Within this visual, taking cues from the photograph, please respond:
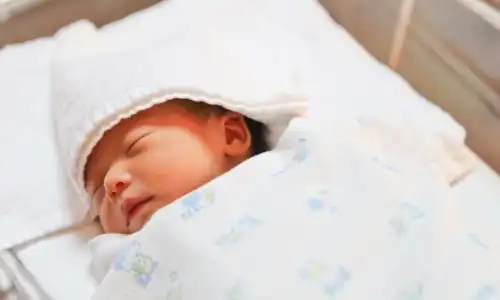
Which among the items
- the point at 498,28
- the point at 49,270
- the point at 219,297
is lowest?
the point at 49,270

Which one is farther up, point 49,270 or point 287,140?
point 287,140

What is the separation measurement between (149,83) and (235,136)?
0.13 metres

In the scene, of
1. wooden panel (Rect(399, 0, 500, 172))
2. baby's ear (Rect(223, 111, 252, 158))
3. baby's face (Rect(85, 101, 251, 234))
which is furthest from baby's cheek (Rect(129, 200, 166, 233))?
wooden panel (Rect(399, 0, 500, 172))

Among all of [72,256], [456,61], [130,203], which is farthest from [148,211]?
[456,61]

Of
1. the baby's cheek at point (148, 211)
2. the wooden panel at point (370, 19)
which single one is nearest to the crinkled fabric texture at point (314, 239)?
the baby's cheek at point (148, 211)

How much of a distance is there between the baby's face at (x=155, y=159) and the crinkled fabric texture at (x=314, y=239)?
6 cm

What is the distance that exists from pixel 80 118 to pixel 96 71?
0.20ft

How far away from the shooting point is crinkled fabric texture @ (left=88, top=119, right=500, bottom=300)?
0.82 m

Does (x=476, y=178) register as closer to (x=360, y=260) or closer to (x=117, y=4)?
(x=360, y=260)

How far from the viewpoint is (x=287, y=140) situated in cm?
97

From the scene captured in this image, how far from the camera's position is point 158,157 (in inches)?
37.0

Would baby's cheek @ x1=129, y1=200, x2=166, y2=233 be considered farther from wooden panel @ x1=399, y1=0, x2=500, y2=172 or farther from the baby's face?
wooden panel @ x1=399, y1=0, x2=500, y2=172

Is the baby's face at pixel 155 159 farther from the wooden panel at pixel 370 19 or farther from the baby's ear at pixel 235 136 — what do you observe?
the wooden panel at pixel 370 19

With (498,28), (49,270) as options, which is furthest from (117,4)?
(498,28)
